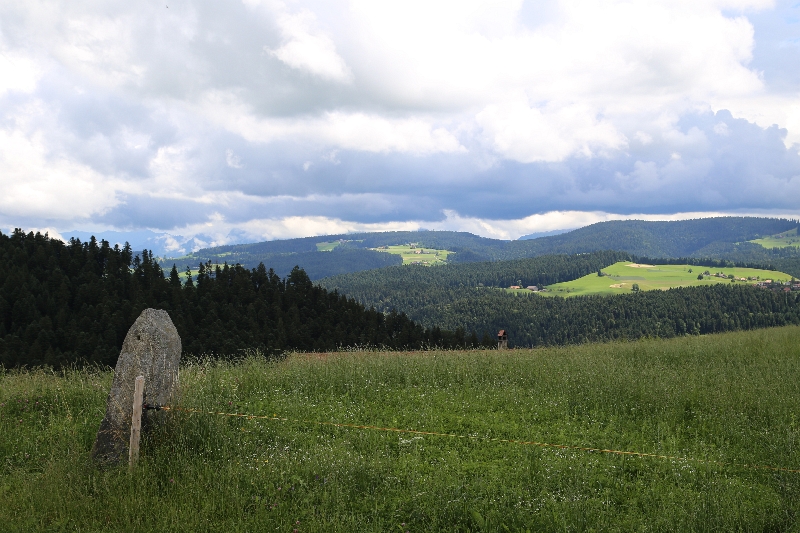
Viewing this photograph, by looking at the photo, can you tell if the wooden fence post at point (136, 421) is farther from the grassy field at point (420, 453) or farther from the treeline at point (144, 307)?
the treeline at point (144, 307)

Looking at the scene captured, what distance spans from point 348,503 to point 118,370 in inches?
177

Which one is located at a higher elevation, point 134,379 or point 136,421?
point 134,379

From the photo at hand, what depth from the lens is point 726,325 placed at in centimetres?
12538

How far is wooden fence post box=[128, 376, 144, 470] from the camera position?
791cm

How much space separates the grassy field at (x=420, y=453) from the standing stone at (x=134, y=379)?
1.23 ft

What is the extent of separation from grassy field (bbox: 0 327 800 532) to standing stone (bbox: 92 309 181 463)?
1.23 feet

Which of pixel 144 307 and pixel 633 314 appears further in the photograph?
pixel 633 314

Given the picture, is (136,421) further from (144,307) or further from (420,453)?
(144,307)

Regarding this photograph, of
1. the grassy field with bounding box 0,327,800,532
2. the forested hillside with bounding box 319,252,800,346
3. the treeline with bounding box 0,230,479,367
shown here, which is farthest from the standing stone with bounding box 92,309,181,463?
the forested hillside with bounding box 319,252,800,346

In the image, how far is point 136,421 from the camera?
802 centimetres

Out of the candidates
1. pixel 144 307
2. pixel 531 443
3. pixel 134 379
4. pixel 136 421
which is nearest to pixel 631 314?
pixel 144 307

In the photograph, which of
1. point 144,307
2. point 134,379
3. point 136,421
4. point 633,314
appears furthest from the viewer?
point 633,314

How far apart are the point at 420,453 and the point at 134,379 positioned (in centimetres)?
492

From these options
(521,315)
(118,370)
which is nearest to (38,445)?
(118,370)
